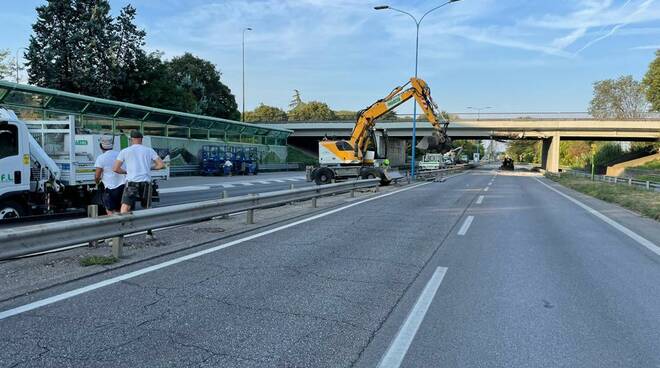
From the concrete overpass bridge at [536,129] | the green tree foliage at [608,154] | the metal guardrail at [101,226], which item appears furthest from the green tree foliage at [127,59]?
the green tree foliage at [608,154]

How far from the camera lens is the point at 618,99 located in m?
81.6

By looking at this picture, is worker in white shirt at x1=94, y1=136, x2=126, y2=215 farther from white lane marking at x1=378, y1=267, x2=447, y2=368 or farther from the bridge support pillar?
the bridge support pillar

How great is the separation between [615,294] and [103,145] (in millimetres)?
7690

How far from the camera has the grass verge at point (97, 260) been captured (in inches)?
Answer: 251

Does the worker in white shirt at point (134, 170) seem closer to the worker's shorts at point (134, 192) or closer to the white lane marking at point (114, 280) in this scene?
the worker's shorts at point (134, 192)

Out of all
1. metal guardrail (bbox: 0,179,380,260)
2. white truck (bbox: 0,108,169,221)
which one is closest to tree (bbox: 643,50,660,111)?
metal guardrail (bbox: 0,179,380,260)

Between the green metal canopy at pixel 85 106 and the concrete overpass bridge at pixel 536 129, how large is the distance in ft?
67.8

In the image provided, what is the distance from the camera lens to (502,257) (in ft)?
24.9

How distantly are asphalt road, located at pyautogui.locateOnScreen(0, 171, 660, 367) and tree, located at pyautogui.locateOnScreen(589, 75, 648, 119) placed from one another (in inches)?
3233

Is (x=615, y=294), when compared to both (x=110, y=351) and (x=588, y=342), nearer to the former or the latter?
(x=588, y=342)

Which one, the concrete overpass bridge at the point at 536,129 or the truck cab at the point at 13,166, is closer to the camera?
the truck cab at the point at 13,166

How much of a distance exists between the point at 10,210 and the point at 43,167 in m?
1.23

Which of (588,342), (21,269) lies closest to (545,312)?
(588,342)

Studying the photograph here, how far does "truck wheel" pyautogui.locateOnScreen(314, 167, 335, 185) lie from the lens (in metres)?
24.0
